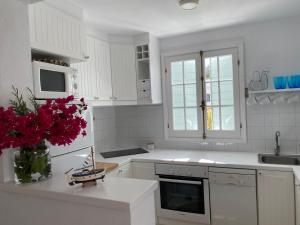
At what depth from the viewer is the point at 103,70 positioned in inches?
112

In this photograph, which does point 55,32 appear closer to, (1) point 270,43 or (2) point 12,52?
(2) point 12,52

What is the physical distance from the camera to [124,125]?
3594 millimetres

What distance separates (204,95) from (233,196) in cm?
126

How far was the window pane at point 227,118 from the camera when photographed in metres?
2.94

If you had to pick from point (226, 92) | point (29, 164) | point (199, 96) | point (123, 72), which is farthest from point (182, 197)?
point (29, 164)

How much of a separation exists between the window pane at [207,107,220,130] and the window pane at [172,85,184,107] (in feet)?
1.28

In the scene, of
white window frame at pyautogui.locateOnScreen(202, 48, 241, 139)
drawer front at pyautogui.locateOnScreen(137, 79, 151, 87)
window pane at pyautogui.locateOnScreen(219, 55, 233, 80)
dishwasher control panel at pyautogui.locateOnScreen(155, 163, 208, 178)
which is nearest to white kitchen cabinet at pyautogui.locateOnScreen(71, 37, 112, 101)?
drawer front at pyautogui.locateOnScreen(137, 79, 151, 87)

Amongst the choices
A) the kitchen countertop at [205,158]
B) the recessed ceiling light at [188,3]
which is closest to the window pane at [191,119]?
the kitchen countertop at [205,158]

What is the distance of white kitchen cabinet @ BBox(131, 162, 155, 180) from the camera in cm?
277

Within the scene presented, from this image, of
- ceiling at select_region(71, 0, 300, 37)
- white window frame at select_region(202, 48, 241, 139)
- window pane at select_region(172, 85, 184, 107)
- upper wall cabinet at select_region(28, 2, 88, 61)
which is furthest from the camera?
window pane at select_region(172, 85, 184, 107)

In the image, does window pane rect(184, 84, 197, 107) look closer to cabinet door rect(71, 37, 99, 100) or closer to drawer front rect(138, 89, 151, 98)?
drawer front rect(138, 89, 151, 98)

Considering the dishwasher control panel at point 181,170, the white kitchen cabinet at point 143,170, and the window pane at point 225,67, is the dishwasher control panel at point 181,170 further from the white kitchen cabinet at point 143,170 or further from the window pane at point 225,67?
the window pane at point 225,67

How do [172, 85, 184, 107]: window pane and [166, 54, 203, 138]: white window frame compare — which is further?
[172, 85, 184, 107]: window pane

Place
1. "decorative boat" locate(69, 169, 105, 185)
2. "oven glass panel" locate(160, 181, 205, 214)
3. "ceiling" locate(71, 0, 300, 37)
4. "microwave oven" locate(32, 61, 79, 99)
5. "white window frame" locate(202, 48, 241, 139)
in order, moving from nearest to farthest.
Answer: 1. "decorative boat" locate(69, 169, 105, 185)
2. "microwave oven" locate(32, 61, 79, 99)
3. "ceiling" locate(71, 0, 300, 37)
4. "oven glass panel" locate(160, 181, 205, 214)
5. "white window frame" locate(202, 48, 241, 139)
